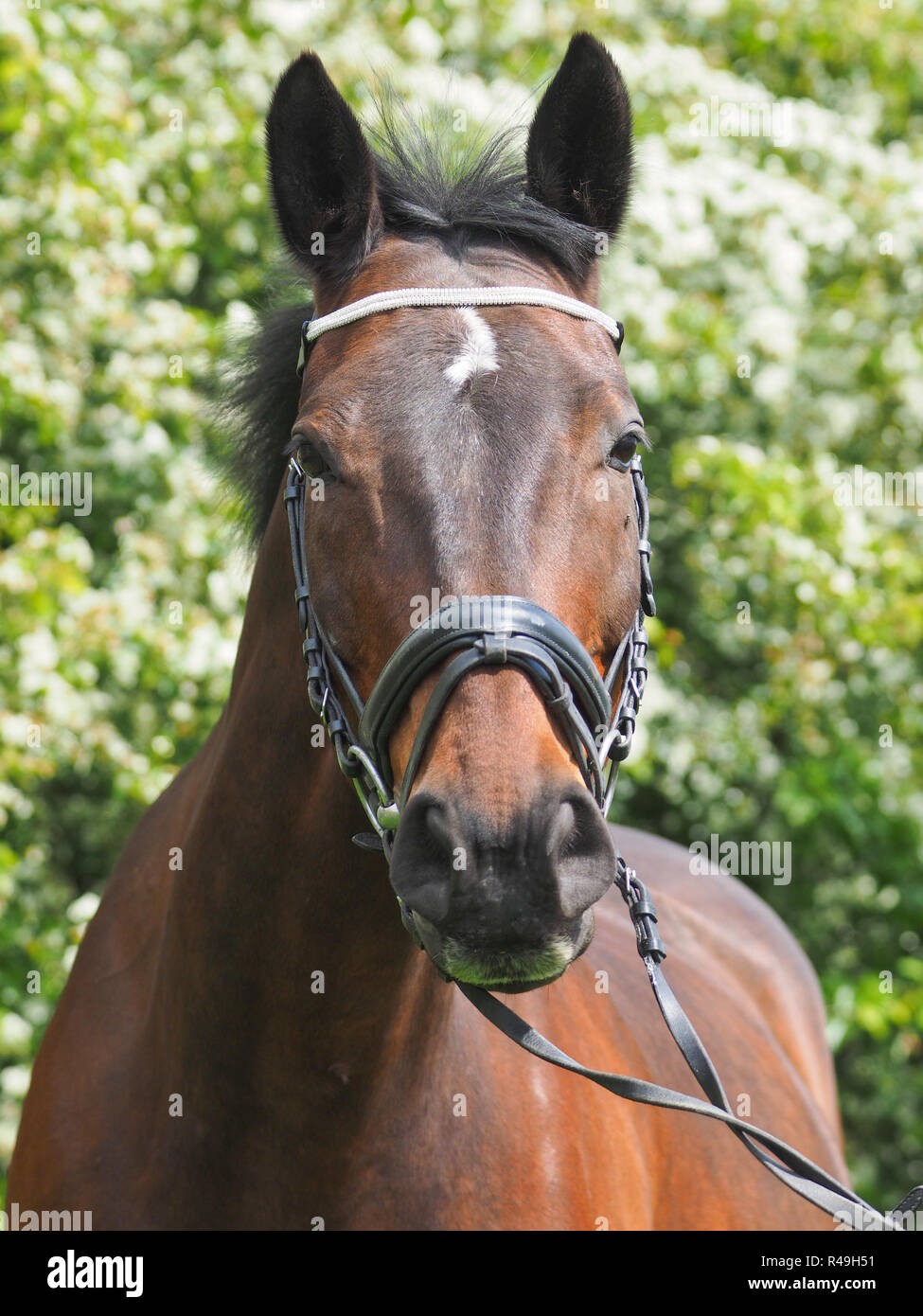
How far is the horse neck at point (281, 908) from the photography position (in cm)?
186

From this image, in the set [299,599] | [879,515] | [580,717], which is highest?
[879,515]

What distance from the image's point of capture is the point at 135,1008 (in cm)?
226

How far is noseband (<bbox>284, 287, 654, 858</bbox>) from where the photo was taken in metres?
1.52

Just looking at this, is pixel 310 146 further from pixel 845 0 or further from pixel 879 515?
pixel 845 0

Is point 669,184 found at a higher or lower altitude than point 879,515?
higher

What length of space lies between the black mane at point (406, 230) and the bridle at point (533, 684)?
0.61 ft

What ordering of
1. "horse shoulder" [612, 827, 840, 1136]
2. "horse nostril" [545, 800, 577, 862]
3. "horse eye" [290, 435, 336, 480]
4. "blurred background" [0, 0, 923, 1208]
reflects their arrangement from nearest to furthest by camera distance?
"horse nostril" [545, 800, 577, 862] → "horse eye" [290, 435, 336, 480] → "horse shoulder" [612, 827, 840, 1136] → "blurred background" [0, 0, 923, 1208]

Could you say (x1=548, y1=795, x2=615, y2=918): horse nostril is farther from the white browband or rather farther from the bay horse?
the white browband

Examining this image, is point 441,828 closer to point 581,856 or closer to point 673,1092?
point 581,856

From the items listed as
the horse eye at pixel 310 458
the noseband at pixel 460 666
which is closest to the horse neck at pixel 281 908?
the noseband at pixel 460 666

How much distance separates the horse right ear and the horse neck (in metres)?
0.48

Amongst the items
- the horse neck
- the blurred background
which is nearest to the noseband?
the horse neck

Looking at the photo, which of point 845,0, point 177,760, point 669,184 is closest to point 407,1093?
point 177,760
